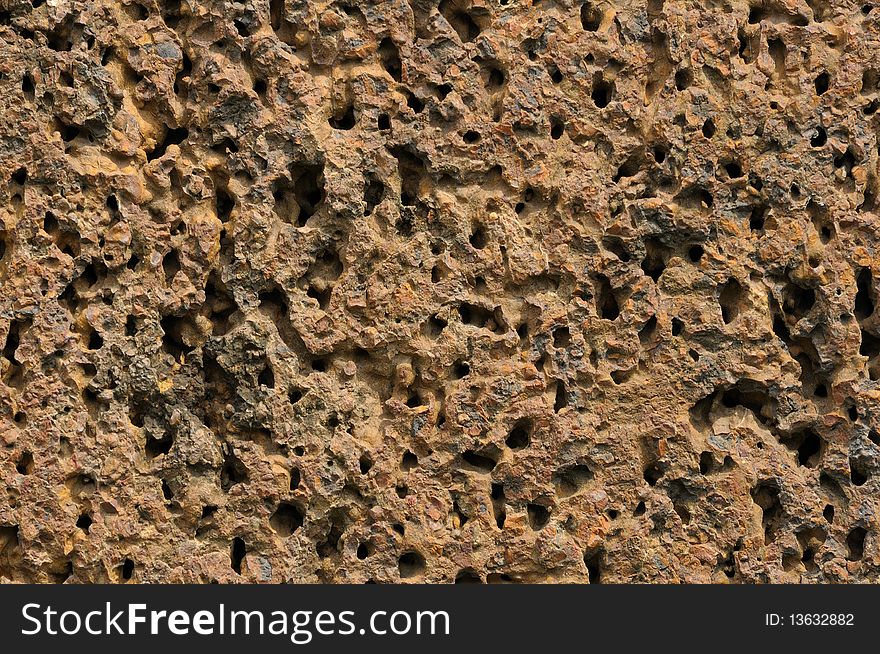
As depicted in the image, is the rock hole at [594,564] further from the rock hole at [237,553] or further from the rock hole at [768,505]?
the rock hole at [237,553]

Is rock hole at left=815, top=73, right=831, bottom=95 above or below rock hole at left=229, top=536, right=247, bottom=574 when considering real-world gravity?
above

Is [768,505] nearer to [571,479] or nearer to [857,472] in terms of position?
[857,472]

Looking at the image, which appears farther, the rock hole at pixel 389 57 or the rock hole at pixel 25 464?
the rock hole at pixel 389 57

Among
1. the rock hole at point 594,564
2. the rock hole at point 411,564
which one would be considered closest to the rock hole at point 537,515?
the rock hole at point 594,564

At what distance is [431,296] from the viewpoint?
3291 millimetres

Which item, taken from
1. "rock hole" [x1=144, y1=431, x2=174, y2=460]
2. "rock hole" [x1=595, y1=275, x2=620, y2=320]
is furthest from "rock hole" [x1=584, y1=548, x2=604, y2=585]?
"rock hole" [x1=144, y1=431, x2=174, y2=460]

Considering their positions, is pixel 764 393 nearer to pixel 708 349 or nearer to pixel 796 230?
pixel 708 349

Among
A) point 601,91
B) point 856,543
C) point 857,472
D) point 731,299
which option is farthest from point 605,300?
point 856,543

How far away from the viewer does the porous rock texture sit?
3211 millimetres

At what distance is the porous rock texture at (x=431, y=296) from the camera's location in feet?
10.5

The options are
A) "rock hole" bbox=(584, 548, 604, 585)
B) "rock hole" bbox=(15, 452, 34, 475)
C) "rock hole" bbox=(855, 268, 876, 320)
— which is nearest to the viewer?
"rock hole" bbox=(15, 452, 34, 475)

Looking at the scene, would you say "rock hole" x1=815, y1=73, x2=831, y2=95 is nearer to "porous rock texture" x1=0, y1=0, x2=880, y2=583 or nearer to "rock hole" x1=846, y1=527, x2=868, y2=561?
"porous rock texture" x1=0, y1=0, x2=880, y2=583

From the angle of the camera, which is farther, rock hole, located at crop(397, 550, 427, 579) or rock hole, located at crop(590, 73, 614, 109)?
rock hole, located at crop(590, 73, 614, 109)

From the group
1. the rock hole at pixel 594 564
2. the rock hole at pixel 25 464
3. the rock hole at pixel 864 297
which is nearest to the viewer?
the rock hole at pixel 25 464
